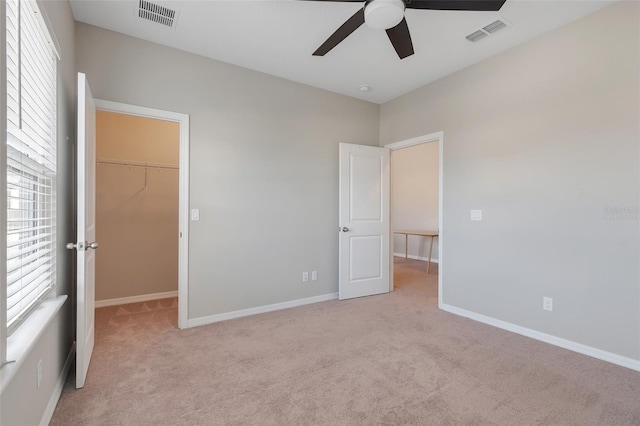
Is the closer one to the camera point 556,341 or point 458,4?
point 458,4

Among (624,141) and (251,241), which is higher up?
(624,141)

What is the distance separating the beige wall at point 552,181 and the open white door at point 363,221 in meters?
0.94

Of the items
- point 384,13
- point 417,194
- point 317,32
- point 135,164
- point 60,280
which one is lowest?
point 60,280

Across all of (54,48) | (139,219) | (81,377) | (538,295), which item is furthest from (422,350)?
(139,219)

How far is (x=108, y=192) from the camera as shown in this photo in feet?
12.3

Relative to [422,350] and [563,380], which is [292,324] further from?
[563,380]

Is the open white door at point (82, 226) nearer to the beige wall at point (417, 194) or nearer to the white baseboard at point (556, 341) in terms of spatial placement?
the white baseboard at point (556, 341)

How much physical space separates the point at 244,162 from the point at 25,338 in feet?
7.77

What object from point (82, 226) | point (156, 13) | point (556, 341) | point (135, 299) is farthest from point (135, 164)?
point (556, 341)

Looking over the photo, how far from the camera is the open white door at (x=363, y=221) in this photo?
4.01 m

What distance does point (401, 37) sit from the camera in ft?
7.18

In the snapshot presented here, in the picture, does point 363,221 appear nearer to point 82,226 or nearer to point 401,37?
point 401,37

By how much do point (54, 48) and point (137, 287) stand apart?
2893 millimetres

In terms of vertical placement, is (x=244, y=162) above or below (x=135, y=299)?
above
